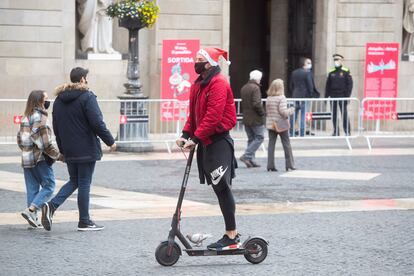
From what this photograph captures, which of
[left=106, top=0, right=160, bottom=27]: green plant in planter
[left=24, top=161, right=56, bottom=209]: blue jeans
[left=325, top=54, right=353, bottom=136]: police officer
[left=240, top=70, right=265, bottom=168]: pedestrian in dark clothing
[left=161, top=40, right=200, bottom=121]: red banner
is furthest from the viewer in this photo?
[left=325, top=54, right=353, bottom=136]: police officer

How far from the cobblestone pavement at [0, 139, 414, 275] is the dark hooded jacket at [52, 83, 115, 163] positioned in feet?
2.78

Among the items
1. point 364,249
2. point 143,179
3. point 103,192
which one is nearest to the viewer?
point 364,249

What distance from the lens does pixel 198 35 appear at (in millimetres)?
24344

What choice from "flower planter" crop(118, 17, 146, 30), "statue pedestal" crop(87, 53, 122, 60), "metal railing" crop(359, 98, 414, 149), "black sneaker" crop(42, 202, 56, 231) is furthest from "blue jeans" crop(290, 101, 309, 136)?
"black sneaker" crop(42, 202, 56, 231)

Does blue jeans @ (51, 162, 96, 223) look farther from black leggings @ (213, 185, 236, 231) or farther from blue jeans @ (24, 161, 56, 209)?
black leggings @ (213, 185, 236, 231)

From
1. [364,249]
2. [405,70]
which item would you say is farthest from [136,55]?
[364,249]

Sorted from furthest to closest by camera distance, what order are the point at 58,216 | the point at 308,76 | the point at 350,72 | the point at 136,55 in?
the point at 350,72, the point at 308,76, the point at 136,55, the point at 58,216

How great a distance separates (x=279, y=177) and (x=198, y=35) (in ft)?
26.7

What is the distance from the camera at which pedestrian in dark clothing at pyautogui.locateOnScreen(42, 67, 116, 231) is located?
37.4 ft

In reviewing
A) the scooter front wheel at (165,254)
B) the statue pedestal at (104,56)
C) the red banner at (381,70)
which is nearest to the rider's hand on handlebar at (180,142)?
the scooter front wheel at (165,254)

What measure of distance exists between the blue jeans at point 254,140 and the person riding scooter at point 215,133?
8112mm

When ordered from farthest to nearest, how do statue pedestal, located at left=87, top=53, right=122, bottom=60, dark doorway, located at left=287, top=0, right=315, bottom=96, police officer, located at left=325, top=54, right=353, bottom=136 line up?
dark doorway, located at left=287, top=0, right=315, bottom=96 → police officer, located at left=325, top=54, right=353, bottom=136 → statue pedestal, located at left=87, top=53, right=122, bottom=60

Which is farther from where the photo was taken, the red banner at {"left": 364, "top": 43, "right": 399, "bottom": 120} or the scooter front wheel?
the red banner at {"left": 364, "top": 43, "right": 399, "bottom": 120}

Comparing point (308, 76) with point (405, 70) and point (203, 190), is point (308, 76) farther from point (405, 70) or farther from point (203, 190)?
point (203, 190)
